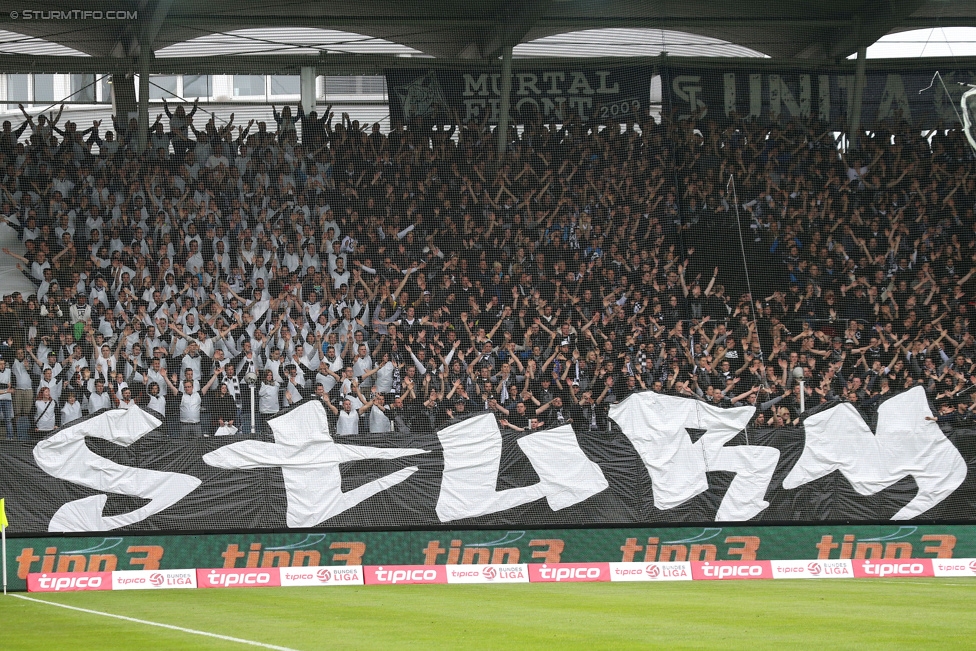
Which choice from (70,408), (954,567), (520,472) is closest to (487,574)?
(520,472)

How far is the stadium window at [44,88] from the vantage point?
71.3ft

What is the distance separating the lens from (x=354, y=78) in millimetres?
22422

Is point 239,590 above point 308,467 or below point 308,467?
below

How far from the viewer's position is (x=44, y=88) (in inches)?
858

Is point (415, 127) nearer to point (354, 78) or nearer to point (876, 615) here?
point (354, 78)

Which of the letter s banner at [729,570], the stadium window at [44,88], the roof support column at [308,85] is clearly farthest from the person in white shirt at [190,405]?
the letter s banner at [729,570]

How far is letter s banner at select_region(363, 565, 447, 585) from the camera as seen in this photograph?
16.5 meters

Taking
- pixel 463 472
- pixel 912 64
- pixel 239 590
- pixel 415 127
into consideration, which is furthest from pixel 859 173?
pixel 239 590

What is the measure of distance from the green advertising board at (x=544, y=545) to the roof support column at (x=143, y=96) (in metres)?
7.38

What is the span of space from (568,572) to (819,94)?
10.9 metres

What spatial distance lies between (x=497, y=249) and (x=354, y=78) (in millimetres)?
4739

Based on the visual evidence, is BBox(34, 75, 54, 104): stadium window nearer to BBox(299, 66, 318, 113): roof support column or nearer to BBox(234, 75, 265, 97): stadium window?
BBox(234, 75, 265, 97): stadium window

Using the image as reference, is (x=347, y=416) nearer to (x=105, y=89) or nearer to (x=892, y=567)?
(x=892, y=567)

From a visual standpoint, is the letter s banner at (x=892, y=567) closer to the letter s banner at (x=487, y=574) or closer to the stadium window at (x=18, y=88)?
the letter s banner at (x=487, y=574)
